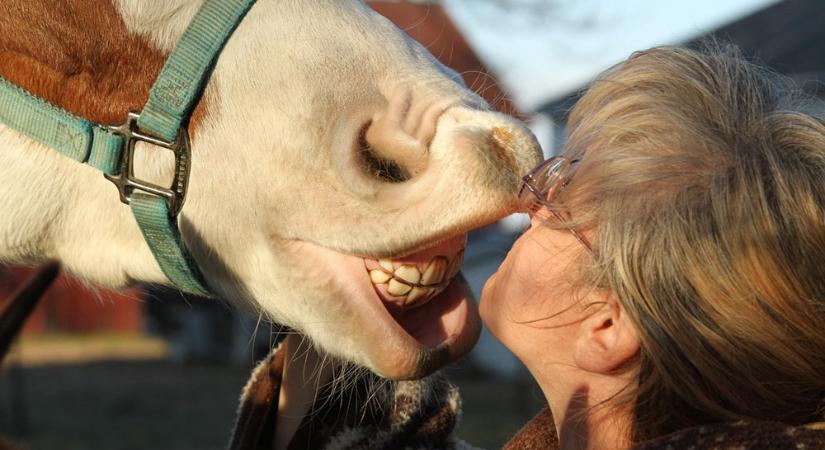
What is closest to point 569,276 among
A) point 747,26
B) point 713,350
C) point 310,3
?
point 713,350

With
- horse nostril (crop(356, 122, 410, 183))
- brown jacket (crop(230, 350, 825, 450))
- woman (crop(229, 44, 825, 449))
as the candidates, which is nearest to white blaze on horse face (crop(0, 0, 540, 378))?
horse nostril (crop(356, 122, 410, 183))

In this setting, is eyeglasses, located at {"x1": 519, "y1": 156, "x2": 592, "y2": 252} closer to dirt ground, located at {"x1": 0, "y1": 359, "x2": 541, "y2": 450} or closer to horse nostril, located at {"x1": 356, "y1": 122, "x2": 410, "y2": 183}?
horse nostril, located at {"x1": 356, "y1": 122, "x2": 410, "y2": 183}

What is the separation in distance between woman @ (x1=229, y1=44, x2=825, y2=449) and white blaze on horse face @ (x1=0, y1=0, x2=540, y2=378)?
0.42ft

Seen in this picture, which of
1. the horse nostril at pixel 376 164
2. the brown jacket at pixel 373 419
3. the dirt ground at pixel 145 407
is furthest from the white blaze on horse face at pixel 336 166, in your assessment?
the dirt ground at pixel 145 407

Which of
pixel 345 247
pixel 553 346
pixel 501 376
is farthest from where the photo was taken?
pixel 501 376

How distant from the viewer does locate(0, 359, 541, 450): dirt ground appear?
837 cm

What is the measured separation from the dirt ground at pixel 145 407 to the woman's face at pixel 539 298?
412cm

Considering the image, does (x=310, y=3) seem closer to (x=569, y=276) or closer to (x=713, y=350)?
(x=569, y=276)

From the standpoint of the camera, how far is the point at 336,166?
165 cm

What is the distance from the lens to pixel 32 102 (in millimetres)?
1804

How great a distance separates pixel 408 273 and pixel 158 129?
1.62 ft

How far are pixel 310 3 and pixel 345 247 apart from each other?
44 cm

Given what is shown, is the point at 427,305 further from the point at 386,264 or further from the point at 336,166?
the point at 336,166

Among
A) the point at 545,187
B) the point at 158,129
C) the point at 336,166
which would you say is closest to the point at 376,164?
the point at 336,166
